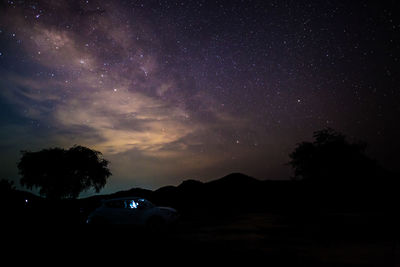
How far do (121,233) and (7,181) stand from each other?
33.2 meters

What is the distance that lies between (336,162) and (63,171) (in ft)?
130

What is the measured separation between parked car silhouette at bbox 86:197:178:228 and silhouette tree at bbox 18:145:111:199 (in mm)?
28760

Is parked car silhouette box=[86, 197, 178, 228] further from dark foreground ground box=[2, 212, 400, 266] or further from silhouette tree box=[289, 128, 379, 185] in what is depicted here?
silhouette tree box=[289, 128, 379, 185]

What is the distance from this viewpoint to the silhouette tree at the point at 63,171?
1391 inches

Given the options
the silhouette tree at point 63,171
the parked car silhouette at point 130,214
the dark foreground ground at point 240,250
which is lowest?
the dark foreground ground at point 240,250

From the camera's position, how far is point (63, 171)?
36.5 metres

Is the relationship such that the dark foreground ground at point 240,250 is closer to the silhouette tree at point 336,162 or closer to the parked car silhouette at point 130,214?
the parked car silhouette at point 130,214

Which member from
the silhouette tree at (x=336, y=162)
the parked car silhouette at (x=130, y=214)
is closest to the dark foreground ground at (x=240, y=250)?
the parked car silhouette at (x=130, y=214)

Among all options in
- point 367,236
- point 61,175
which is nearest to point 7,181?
point 61,175

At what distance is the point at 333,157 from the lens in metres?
36.4

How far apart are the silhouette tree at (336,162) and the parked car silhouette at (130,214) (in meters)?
31.2

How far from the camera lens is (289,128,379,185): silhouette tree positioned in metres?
36.4

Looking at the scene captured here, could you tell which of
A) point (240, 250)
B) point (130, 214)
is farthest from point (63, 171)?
point (240, 250)

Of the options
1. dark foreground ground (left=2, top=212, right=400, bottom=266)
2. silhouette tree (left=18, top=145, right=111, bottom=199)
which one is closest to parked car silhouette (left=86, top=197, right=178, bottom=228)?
dark foreground ground (left=2, top=212, right=400, bottom=266)
